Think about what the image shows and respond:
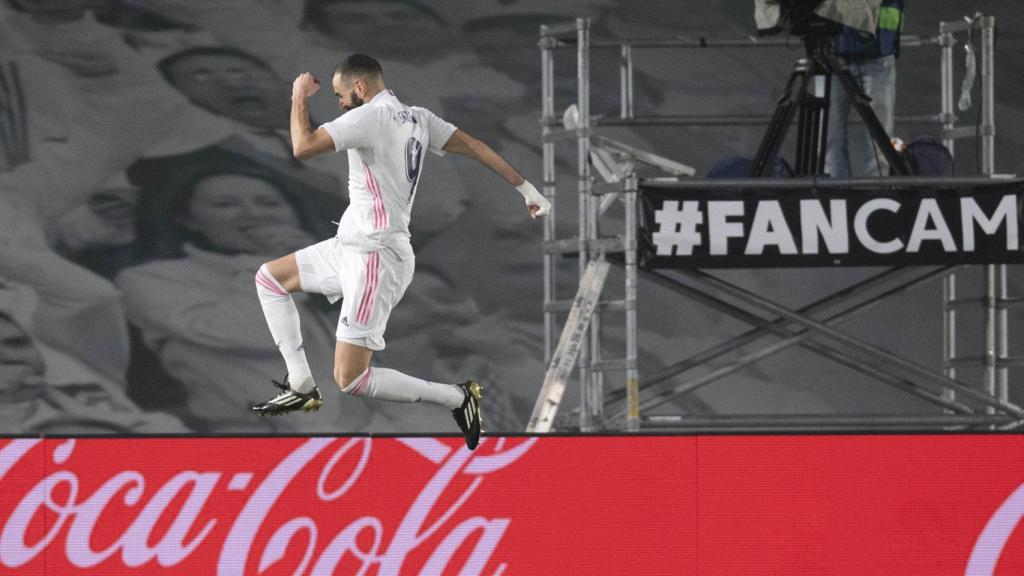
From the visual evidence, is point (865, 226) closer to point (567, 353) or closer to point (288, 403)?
point (567, 353)

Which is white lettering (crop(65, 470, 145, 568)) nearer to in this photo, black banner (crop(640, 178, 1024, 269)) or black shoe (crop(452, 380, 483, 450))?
black shoe (crop(452, 380, 483, 450))

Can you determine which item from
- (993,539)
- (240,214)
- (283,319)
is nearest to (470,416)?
(283,319)

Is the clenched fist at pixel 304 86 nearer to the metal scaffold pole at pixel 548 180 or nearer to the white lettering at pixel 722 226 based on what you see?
the white lettering at pixel 722 226

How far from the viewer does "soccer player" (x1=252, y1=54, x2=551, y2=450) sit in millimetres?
7047

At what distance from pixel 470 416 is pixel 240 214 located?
628 cm

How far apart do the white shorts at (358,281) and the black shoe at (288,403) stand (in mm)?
362

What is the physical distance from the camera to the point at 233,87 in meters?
12.8

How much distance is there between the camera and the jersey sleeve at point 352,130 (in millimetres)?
6777

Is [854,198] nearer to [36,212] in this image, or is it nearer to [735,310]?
[735,310]

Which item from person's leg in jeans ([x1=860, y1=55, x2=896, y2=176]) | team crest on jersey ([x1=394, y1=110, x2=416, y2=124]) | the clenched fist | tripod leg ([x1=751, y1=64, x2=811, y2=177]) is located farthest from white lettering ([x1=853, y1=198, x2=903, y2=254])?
the clenched fist

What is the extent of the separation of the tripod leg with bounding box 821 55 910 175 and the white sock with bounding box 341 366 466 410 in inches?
119

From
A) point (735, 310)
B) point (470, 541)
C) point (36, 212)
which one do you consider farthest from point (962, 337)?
point (36, 212)

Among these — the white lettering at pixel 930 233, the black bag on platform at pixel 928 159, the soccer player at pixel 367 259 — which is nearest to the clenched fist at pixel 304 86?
the soccer player at pixel 367 259

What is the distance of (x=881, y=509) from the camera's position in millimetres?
6785
